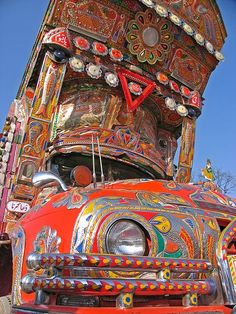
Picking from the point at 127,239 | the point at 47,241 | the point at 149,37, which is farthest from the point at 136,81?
the point at 127,239

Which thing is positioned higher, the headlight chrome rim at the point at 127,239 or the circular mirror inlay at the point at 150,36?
the circular mirror inlay at the point at 150,36

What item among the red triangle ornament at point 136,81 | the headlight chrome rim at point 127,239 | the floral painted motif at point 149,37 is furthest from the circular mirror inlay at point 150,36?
the headlight chrome rim at point 127,239

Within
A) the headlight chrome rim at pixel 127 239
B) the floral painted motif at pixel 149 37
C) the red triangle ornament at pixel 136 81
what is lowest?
the headlight chrome rim at pixel 127 239

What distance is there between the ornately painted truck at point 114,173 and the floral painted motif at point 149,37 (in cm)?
3

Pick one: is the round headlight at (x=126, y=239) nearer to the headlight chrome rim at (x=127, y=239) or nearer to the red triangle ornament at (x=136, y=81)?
the headlight chrome rim at (x=127, y=239)

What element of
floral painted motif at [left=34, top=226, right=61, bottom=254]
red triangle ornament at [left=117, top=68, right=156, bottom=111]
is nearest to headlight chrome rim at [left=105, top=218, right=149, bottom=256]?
floral painted motif at [left=34, top=226, right=61, bottom=254]

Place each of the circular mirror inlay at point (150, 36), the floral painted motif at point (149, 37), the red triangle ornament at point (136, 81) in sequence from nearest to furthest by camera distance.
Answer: the red triangle ornament at point (136, 81)
the floral painted motif at point (149, 37)
the circular mirror inlay at point (150, 36)

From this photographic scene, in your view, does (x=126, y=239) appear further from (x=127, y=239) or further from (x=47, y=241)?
(x=47, y=241)

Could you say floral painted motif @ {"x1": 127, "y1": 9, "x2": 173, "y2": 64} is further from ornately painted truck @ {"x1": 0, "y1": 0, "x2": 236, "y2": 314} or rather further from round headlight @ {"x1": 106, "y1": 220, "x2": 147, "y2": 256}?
round headlight @ {"x1": 106, "y1": 220, "x2": 147, "y2": 256}

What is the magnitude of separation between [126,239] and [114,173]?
6.66 metres

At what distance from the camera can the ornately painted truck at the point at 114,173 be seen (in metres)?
1.78

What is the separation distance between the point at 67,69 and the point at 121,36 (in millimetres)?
1865

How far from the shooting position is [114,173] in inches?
337

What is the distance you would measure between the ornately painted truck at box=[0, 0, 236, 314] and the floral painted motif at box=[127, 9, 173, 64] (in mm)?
32
